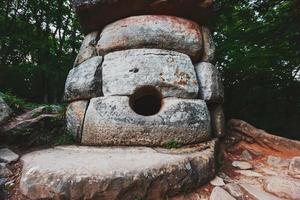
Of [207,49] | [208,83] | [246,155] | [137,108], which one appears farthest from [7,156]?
[207,49]

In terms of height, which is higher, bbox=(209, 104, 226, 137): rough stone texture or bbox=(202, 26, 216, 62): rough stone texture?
bbox=(202, 26, 216, 62): rough stone texture

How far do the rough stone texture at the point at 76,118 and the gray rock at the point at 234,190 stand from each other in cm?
256

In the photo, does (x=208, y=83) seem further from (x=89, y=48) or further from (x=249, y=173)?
(x=89, y=48)

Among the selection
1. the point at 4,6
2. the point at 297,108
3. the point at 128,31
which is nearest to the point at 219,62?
the point at 297,108

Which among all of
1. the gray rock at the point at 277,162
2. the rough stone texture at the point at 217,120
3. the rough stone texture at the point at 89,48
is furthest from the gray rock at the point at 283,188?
the rough stone texture at the point at 89,48

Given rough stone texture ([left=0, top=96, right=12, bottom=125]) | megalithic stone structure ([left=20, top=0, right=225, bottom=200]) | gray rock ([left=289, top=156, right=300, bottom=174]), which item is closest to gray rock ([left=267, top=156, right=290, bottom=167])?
gray rock ([left=289, top=156, right=300, bottom=174])

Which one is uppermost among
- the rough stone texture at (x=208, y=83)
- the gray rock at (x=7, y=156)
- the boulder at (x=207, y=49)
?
the boulder at (x=207, y=49)

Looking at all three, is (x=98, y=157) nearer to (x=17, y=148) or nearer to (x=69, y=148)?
(x=69, y=148)

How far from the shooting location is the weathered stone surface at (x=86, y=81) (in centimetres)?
440

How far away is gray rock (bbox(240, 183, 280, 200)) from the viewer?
2947 mm

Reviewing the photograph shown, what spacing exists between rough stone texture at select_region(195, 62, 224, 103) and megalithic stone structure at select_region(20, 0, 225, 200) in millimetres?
19

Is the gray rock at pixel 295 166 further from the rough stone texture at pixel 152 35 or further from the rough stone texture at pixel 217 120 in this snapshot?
the rough stone texture at pixel 152 35

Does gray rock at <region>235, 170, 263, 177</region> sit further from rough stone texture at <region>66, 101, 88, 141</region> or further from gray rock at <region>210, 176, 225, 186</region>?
rough stone texture at <region>66, 101, 88, 141</region>

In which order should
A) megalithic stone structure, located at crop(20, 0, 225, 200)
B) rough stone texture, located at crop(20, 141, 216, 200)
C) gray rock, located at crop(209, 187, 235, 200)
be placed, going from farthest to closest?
1. gray rock, located at crop(209, 187, 235, 200)
2. megalithic stone structure, located at crop(20, 0, 225, 200)
3. rough stone texture, located at crop(20, 141, 216, 200)
